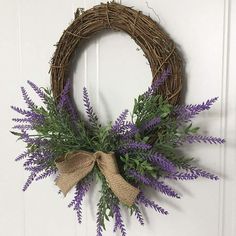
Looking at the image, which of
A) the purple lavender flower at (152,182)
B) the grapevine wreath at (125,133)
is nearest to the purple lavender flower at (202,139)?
the grapevine wreath at (125,133)

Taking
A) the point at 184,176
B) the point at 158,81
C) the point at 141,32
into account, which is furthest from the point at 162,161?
the point at 141,32

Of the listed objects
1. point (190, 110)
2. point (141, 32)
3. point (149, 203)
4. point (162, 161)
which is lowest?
point (149, 203)

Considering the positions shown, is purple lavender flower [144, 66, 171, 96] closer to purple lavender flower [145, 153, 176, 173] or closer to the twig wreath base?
the twig wreath base

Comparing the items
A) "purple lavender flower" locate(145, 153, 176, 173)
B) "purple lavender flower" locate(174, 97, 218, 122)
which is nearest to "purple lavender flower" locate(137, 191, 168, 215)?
"purple lavender flower" locate(145, 153, 176, 173)

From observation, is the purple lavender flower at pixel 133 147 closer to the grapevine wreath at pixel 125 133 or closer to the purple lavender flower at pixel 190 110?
the grapevine wreath at pixel 125 133

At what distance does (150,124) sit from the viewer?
779mm

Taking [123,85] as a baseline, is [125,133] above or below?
below

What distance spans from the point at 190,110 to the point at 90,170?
0.28m

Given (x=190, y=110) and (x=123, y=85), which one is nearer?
(x=190, y=110)

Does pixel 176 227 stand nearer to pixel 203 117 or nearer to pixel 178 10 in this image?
pixel 203 117

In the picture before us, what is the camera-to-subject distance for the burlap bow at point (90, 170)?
2.61 ft

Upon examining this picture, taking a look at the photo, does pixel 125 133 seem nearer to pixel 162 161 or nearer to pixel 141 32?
pixel 162 161

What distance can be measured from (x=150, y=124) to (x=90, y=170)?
0.19 meters

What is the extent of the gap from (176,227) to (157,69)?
42cm
